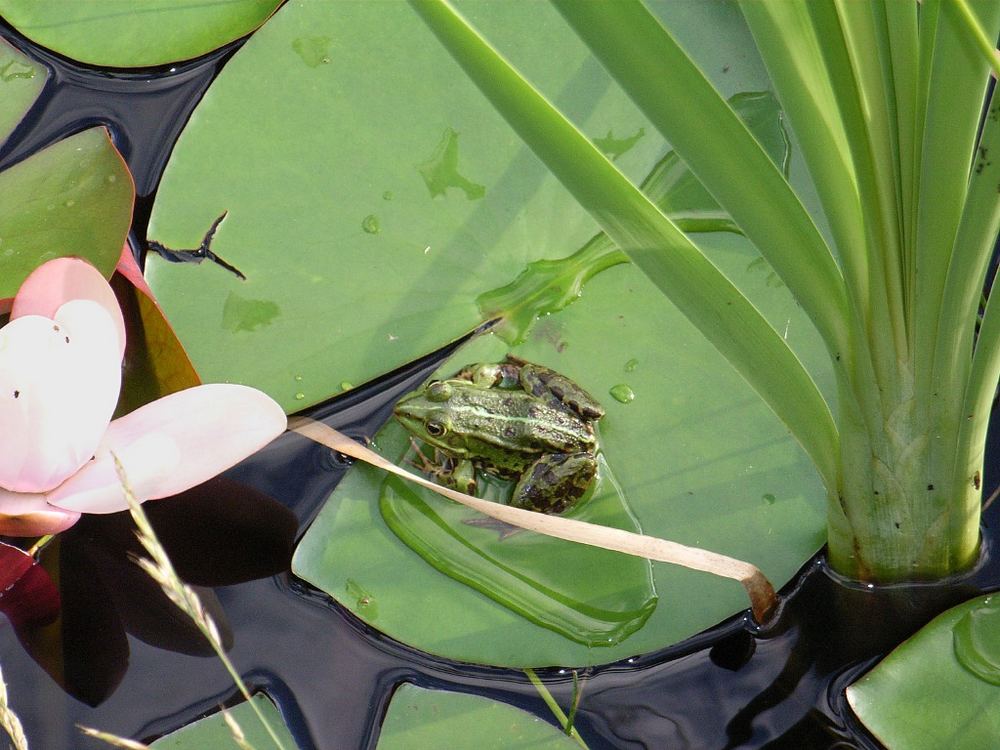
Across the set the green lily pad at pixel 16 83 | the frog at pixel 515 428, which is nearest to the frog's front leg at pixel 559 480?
the frog at pixel 515 428

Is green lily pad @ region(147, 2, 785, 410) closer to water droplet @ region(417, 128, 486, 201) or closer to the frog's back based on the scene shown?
water droplet @ region(417, 128, 486, 201)

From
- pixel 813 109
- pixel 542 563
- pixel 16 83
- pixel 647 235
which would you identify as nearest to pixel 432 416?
pixel 542 563

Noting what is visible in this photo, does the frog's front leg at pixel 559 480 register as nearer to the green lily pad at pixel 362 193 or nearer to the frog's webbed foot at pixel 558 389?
the frog's webbed foot at pixel 558 389

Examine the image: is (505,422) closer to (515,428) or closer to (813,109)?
(515,428)

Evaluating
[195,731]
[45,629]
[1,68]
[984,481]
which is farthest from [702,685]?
[1,68]

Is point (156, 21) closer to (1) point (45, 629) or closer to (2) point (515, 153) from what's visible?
(2) point (515, 153)
